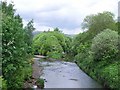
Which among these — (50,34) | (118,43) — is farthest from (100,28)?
(50,34)

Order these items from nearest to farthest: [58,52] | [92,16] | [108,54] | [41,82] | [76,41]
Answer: [41,82], [108,54], [92,16], [76,41], [58,52]

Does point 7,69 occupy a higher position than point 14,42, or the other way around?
point 14,42

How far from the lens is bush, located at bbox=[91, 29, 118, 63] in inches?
1202

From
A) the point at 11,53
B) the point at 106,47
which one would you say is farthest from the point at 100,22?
the point at 11,53

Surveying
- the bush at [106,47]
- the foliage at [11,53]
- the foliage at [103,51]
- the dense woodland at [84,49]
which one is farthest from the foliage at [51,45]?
the foliage at [11,53]

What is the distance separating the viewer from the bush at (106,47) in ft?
100

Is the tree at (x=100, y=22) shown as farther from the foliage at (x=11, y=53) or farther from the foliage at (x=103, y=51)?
the foliage at (x=11, y=53)

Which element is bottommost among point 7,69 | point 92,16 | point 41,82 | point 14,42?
point 41,82

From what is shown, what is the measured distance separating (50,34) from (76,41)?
26383 mm

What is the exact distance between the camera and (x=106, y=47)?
30.8 m

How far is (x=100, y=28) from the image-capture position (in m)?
40.7

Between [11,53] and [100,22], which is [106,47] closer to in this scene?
[100,22]

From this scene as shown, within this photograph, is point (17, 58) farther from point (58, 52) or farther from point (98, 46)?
point (58, 52)

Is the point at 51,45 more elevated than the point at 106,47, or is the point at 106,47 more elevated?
the point at 51,45
